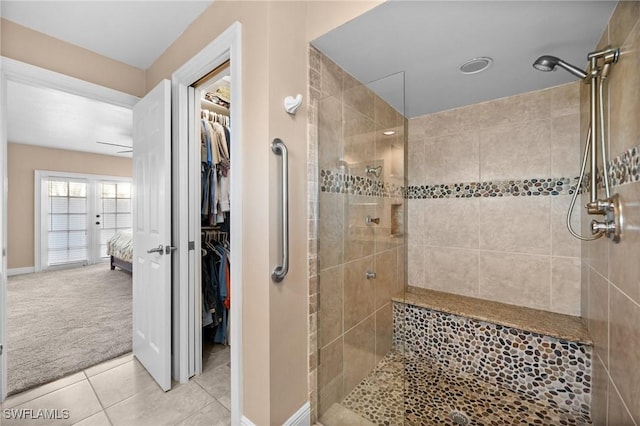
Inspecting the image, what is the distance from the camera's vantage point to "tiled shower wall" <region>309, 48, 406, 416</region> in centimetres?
157

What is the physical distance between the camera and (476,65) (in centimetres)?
172

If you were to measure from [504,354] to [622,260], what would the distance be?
1110 millimetres

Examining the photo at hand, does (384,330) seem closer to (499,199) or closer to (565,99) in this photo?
(499,199)

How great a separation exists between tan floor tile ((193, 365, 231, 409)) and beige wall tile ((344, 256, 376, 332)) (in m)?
0.91

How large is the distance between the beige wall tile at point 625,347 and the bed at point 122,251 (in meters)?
5.65

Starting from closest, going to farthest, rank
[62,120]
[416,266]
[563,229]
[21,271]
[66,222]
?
[563,229] < [416,266] < [62,120] < [21,271] < [66,222]

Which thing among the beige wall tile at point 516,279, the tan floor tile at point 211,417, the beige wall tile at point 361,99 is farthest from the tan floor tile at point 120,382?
the beige wall tile at point 516,279

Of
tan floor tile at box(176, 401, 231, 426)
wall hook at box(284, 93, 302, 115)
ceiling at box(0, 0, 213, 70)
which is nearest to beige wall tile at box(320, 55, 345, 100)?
wall hook at box(284, 93, 302, 115)

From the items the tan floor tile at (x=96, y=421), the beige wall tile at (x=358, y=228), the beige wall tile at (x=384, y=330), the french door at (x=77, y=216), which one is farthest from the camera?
the french door at (x=77, y=216)

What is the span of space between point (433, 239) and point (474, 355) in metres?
0.97

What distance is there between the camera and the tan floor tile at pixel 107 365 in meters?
1.98

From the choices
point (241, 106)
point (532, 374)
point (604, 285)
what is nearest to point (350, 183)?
point (241, 106)

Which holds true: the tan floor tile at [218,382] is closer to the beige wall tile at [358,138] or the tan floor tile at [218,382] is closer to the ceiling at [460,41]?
the beige wall tile at [358,138]

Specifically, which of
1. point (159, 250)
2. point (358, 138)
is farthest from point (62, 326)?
point (358, 138)
